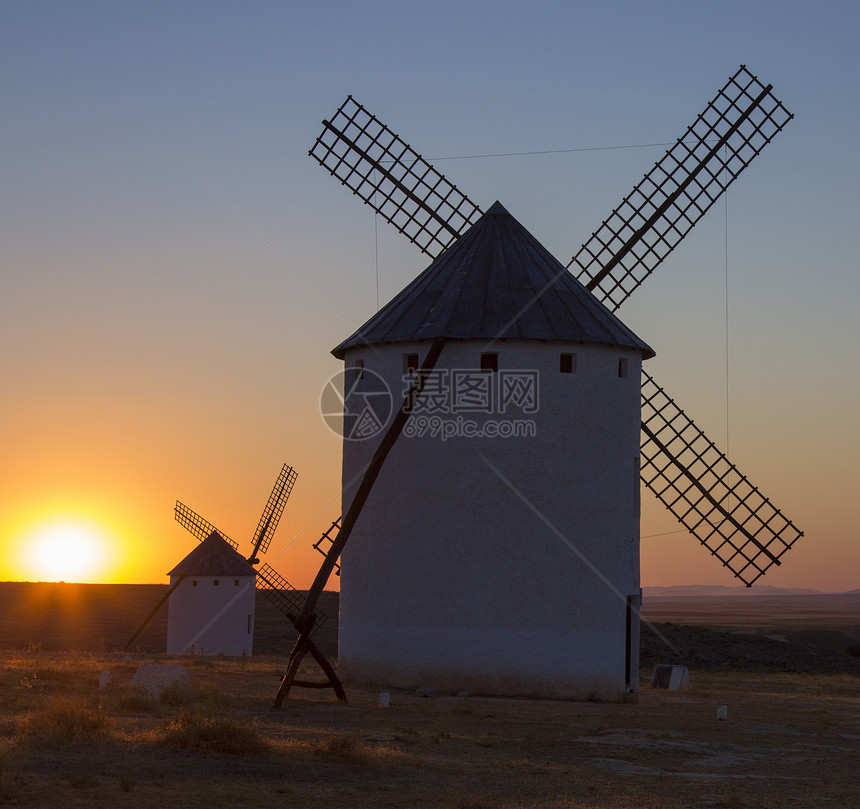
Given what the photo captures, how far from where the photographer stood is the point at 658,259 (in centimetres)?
2744

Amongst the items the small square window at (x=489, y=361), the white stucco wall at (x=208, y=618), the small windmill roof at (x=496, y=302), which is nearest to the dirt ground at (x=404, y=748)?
the small square window at (x=489, y=361)

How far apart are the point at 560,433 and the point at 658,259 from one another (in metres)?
7.04

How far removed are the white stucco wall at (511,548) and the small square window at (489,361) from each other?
169 millimetres

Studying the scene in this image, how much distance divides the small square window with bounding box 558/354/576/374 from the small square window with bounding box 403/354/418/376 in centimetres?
283

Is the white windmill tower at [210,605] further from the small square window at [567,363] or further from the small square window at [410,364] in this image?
the small square window at [567,363]

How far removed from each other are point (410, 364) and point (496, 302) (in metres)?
2.09

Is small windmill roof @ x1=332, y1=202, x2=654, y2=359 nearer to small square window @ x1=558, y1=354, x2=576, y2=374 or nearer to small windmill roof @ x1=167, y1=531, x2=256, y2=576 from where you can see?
small square window @ x1=558, y1=354, x2=576, y2=374

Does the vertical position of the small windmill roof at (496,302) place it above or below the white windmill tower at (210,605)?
above

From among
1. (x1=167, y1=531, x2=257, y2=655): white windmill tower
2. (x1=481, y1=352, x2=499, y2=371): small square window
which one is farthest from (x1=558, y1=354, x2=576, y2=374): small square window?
(x1=167, y1=531, x2=257, y2=655): white windmill tower

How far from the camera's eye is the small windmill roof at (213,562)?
43.7 meters

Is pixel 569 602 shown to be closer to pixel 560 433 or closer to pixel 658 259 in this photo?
pixel 560 433

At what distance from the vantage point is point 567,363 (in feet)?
74.8

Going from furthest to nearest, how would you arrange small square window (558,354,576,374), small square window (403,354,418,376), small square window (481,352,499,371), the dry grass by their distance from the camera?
small square window (403,354,418,376) → small square window (558,354,576,374) → small square window (481,352,499,371) → the dry grass

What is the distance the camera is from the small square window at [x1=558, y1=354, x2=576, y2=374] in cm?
2269
